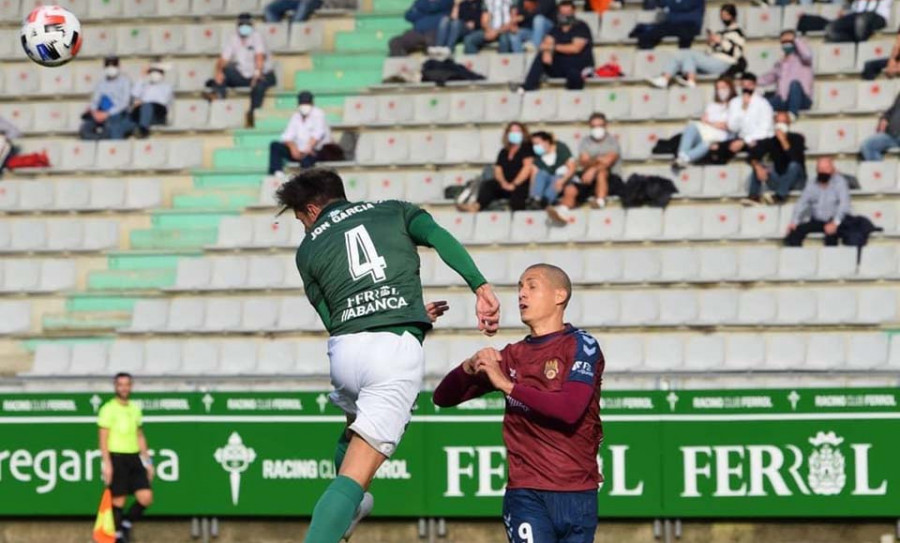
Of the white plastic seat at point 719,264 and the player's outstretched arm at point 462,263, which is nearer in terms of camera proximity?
the player's outstretched arm at point 462,263

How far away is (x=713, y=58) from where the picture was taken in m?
21.9

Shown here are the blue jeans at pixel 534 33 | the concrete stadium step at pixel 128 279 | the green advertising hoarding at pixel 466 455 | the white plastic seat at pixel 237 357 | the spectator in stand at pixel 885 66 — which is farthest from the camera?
the blue jeans at pixel 534 33

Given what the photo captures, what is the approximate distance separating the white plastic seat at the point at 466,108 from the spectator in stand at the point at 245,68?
278 centimetres

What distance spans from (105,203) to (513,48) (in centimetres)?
563

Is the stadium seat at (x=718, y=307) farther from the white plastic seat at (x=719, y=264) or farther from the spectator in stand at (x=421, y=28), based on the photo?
the spectator in stand at (x=421, y=28)

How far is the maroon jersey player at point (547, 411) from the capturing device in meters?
7.98

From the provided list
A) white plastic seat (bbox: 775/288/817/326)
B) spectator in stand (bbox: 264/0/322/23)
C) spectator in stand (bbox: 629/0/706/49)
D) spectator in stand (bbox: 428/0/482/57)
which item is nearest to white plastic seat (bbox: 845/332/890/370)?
white plastic seat (bbox: 775/288/817/326)

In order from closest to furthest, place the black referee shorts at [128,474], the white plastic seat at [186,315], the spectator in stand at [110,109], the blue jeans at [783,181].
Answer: the black referee shorts at [128,474], the blue jeans at [783,181], the white plastic seat at [186,315], the spectator in stand at [110,109]

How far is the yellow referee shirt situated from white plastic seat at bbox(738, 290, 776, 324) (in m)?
6.68

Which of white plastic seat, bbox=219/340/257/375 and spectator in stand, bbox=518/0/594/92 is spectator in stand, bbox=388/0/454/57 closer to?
spectator in stand, bbox=518/0/594/92

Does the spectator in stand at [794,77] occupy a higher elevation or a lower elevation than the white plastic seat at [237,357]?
higher

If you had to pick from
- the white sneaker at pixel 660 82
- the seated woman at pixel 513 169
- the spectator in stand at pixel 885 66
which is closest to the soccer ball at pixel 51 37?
the seated woman at pixel 513 169

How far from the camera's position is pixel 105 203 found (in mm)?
22859

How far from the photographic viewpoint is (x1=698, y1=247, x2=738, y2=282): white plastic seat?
1973 centimetres
